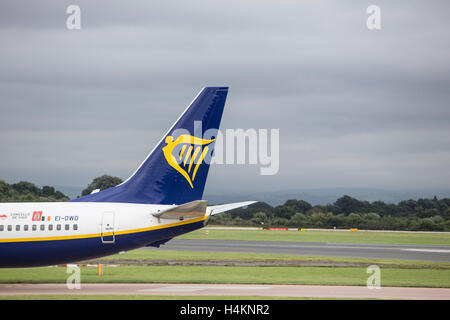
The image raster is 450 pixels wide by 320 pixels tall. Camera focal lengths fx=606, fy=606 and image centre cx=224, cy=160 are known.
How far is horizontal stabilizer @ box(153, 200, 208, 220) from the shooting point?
97.2ft

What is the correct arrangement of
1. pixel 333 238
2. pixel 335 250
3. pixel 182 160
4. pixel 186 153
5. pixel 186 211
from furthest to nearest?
pixel 333 238
pixel 335 250
pixel 182 160
pixel 186 153
pixel 186 211

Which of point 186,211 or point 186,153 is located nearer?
point 186,211

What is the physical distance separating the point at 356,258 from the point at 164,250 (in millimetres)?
18856

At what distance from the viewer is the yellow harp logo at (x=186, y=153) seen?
1262 inches

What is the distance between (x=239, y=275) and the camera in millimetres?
40219

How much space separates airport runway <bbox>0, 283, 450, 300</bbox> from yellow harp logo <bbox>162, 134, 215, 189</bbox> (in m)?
6.04

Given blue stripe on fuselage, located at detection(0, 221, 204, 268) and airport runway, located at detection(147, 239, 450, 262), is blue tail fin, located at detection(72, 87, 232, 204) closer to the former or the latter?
blue stripe on fuselage, located at detection(0, 221, 204, 268)

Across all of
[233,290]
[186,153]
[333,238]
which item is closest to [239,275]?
[233,290]

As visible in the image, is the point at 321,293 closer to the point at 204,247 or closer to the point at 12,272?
the point at 12,272

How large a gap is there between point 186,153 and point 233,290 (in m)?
8.00

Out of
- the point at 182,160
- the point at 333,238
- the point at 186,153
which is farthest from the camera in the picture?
the point at 333,238

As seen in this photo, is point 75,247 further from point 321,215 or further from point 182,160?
point 321,215
